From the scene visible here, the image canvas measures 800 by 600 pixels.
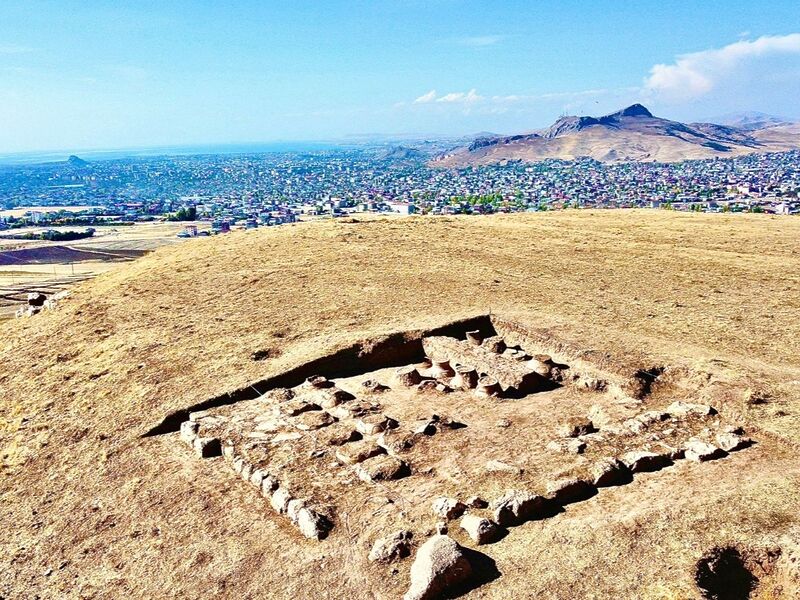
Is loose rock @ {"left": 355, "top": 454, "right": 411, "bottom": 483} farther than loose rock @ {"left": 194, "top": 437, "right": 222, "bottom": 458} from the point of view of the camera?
No

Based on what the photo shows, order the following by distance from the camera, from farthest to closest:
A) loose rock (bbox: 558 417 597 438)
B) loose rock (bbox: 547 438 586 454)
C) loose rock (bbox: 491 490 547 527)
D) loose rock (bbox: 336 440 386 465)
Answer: loose rock (bbox: 558 417 597 438)
loose rock (bbox: 336 440 386 465)
loose rock (bbox: 547 438 586 454)
loose rock (bbox: 491 490 547 527)

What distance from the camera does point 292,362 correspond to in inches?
693

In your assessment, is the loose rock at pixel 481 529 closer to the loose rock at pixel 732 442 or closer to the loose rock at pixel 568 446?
the loose rock at pixel 568 446

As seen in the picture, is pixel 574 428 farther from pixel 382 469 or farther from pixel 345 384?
pixel 345 384

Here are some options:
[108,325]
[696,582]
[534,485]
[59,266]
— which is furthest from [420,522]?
[59,266]

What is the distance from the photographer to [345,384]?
17406 mm

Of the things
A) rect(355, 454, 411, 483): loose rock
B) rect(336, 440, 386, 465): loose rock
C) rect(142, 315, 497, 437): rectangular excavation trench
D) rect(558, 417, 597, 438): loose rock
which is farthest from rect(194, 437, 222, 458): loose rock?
rect(558, 417, 597, 438): loose rock

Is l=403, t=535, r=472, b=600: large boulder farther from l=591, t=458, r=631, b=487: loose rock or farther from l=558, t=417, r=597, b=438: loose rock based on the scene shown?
l=558, t=417, r=597, b=438: loose rock

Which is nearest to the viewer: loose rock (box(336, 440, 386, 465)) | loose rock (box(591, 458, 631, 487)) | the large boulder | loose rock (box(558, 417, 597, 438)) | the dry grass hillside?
the large boulder

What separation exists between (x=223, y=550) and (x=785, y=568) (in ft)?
29.0

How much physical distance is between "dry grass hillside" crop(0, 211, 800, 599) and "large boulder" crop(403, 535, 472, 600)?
1.19 feet

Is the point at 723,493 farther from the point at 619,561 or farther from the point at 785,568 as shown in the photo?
the point at 619,561

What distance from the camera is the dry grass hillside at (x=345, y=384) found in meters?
9.64

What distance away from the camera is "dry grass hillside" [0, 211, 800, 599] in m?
9.64
